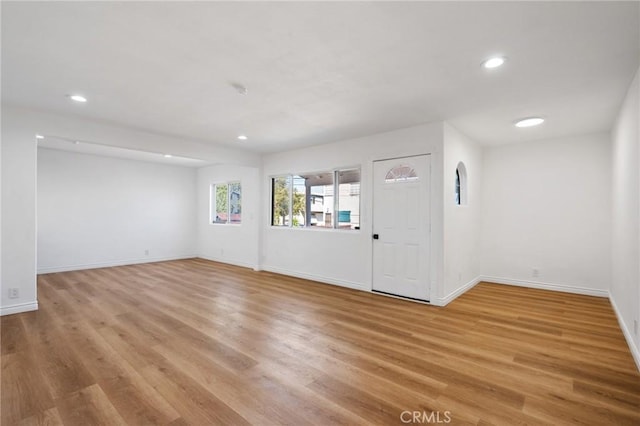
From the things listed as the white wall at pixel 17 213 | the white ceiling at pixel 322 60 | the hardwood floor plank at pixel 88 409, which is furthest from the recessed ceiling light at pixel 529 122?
the white wall at pixel 17 213

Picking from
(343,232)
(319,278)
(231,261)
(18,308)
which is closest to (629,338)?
(343,232)

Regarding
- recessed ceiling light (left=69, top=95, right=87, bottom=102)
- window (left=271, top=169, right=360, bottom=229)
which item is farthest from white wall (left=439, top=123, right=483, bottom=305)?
recessed ceiling light (left=69, top=95, right=87, bottom=102)

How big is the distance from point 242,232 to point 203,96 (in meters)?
4.35

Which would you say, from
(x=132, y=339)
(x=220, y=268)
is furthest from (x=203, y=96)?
(x=220, y=268)

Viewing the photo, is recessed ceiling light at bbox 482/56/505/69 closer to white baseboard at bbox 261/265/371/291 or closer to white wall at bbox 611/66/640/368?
→ white wall at bbox 611/66/640/368

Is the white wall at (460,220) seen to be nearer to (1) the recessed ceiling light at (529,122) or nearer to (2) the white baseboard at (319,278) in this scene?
(1) the recessed ceiling light at (529,122)

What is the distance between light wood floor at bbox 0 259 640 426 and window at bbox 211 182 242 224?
3415mm

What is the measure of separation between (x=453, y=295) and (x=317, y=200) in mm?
2855

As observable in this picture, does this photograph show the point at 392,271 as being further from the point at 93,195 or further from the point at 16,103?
the point at 93,195

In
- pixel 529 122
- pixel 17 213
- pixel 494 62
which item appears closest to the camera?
pixel 494 62

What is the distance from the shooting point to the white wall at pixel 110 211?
6238 millimetres

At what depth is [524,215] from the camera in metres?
5.18

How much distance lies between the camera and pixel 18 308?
3.71 meters

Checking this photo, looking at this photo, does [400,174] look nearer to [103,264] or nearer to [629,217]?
[629,217]
